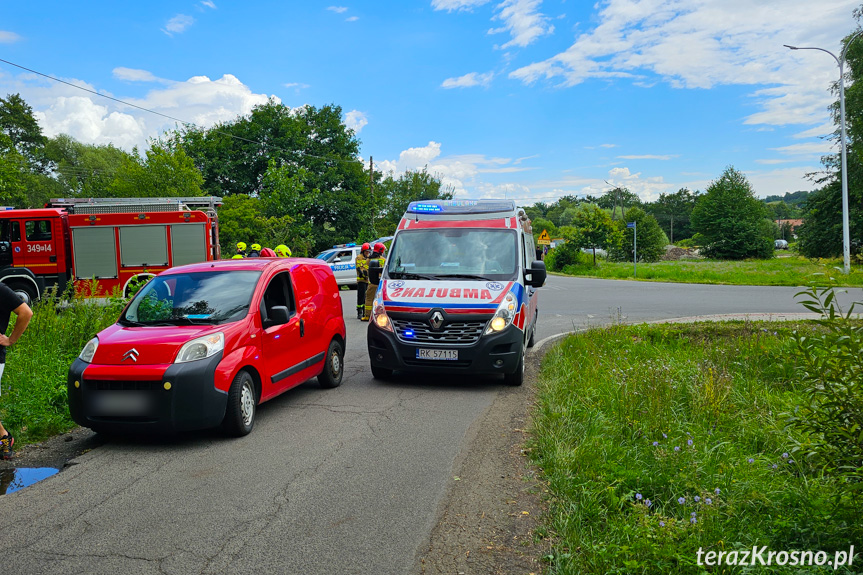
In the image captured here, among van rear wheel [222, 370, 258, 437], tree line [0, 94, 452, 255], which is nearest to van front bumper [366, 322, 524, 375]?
van rear wheel [222, 370, 258, 437]

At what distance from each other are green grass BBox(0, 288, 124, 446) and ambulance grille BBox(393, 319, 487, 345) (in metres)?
3.97

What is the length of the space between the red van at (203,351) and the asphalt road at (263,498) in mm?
352

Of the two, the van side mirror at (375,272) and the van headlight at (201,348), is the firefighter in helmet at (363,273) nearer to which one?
the van side mirror at (375,272)

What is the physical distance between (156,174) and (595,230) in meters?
27.9

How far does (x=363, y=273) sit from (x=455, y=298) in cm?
747

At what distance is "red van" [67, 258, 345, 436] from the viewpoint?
5.75 meters

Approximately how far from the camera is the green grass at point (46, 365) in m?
6.54

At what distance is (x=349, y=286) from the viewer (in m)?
28.1

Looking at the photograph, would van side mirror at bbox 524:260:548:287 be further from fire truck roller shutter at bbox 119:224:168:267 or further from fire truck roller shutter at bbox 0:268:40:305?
fire truck roller shutter at bbox 119:224:168:267

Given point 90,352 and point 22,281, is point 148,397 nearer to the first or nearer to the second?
point 90,352

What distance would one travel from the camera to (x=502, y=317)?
821 cm

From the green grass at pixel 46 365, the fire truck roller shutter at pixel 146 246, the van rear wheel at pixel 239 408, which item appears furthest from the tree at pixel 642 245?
the van rear wheel at pixel 239 408

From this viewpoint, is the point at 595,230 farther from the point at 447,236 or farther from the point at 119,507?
the point at 119,507

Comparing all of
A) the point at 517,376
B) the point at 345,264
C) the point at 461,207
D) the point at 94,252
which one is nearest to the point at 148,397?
the point at 517,376
